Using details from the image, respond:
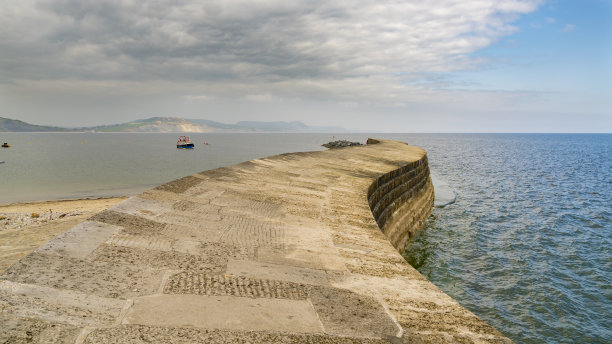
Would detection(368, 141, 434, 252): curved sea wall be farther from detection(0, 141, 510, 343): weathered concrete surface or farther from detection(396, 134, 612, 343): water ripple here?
detection(0, 141, 510, 343): weathered concrete surface

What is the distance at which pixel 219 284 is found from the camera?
3592 mm

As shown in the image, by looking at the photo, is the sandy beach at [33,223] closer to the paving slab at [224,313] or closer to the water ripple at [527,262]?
the paving slab at [224,313]

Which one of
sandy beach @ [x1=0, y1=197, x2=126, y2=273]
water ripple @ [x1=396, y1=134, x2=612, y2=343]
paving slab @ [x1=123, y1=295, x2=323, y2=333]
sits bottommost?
water ripple @ [x1=396, y1=134, x2=612, y2=343]

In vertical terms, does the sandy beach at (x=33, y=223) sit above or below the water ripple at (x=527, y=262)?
above

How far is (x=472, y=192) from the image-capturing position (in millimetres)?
26500

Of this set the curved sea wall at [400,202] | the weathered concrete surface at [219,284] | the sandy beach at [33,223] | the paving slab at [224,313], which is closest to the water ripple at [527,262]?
the curved sea wall at [400,202]

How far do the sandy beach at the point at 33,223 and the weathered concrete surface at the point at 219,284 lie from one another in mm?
2809

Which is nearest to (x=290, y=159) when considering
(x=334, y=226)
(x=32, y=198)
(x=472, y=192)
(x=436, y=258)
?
(x=436, y=258)

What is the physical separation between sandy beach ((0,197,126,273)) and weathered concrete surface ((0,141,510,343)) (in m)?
2.81

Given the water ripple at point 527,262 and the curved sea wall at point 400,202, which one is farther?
the curved sea wall at point 400,202

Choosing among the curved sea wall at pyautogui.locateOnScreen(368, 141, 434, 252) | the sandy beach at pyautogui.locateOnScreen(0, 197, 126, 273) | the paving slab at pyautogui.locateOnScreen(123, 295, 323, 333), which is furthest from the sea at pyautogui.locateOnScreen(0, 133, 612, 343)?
the paving slab at pyautogui.locateOnScreen(123, 295, 323, 333)

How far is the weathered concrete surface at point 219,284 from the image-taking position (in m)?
2.73

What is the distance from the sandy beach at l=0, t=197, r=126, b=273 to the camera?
7.28m

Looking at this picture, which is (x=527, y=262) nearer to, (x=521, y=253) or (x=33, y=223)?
(x=521, y=253)
